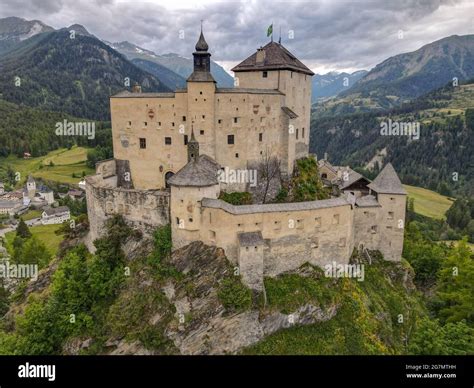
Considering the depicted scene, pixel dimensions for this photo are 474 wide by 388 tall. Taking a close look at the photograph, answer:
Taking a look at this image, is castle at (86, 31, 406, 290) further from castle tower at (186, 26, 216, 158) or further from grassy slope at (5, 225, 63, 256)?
grassy slope at (5, 225, 63, 256)

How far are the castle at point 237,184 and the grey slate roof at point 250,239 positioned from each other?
0.27ft

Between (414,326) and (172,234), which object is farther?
(414,326)

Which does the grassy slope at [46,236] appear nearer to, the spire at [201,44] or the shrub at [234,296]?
the spire at [201,44]

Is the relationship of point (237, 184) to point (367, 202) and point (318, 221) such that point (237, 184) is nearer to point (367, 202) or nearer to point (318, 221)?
point (318, 221)

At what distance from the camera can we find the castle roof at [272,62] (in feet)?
134

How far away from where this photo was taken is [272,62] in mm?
41250

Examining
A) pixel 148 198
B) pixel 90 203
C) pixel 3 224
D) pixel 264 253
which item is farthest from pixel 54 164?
pixel 264 253

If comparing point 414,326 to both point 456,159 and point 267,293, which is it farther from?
point 456,159

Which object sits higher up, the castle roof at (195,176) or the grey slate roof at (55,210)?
the castle roof at (195,176)

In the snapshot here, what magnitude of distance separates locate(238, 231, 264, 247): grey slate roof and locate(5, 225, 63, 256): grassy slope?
194 feet

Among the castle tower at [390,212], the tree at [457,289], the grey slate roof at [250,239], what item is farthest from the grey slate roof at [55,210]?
the tree at [457,289]

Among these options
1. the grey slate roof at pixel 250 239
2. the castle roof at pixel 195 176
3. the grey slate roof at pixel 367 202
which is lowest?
the grey slate roof at pixel 250 239

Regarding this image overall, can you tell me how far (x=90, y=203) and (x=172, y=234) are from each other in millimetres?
12096
